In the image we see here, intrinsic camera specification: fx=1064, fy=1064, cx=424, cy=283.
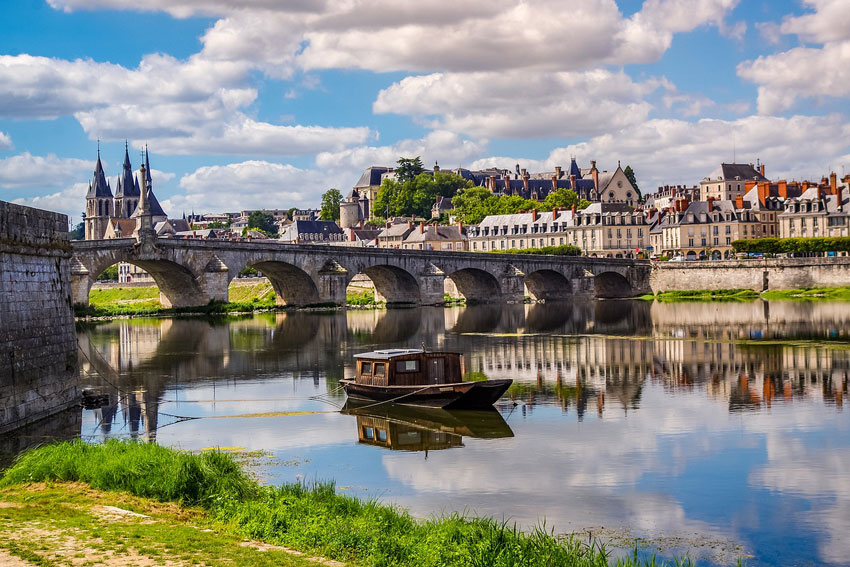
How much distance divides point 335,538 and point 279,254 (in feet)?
205

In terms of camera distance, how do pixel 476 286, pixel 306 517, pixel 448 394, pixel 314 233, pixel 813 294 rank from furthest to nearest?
1. pixel 314 233
2. pixel 476 286
3. pixel 813 294
4. pixel 448 394
5. pixel 306 517

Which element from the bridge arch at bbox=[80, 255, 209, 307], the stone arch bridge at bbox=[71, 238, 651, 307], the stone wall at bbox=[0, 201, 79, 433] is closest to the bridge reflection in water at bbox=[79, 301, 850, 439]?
the stone wall at bbox=[0, 201, 79, 433]

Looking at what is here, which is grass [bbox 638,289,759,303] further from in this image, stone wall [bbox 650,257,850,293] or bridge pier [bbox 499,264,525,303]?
bridge pier [bbox 499,264,525,303]

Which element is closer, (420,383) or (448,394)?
(448,394)

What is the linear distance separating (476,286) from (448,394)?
210ft

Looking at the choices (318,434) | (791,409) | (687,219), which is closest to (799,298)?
(687,219)

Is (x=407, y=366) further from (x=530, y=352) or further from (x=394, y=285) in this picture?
(x=394, y=285)

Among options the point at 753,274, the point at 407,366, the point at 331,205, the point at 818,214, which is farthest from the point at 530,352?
the point at 331,205

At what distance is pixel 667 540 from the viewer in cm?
1602

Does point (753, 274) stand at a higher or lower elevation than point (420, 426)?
higher

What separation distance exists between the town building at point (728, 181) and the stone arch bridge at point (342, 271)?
62653 millimetres

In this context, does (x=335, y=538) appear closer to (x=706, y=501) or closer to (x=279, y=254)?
(x=706, y=501)

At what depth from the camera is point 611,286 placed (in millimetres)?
100562

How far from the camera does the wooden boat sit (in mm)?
27802
